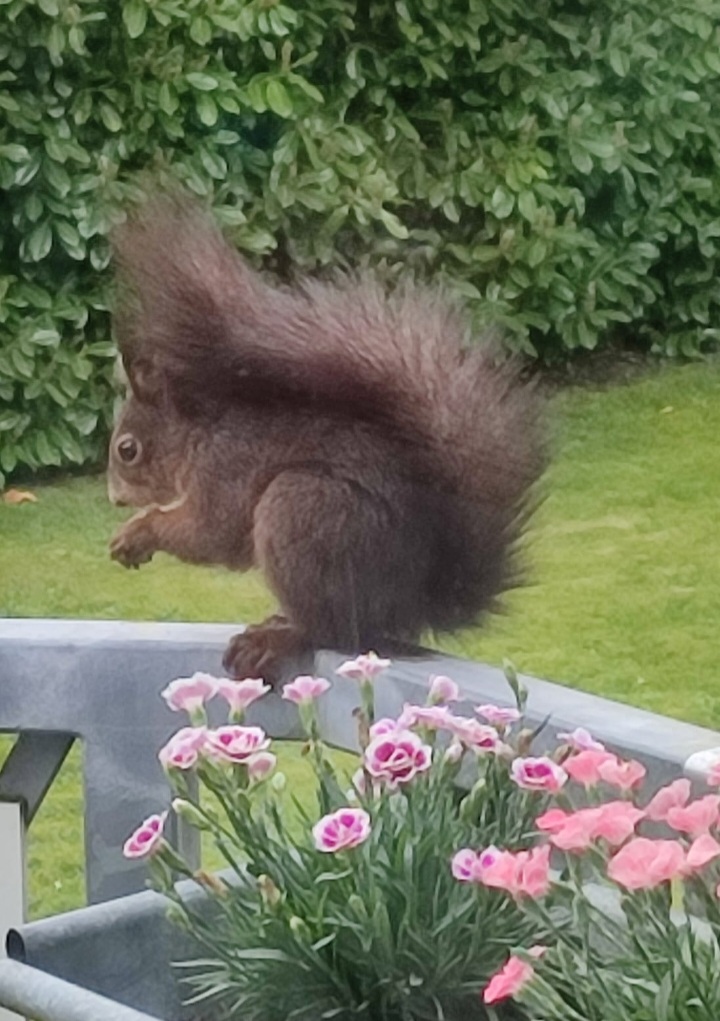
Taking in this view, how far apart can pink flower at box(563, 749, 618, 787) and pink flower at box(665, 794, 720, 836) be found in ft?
0.15

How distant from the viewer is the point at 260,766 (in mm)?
749

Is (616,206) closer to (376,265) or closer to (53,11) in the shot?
(376,265)

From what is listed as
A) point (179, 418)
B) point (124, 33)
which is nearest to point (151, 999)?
point (179, 418)

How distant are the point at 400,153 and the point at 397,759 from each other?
0.53 meters

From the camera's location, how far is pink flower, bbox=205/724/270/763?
2.39 feet

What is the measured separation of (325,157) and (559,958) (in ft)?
2.16

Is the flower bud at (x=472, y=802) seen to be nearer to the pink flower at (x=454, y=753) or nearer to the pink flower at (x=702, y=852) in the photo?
the pink flower at (x=454, y=753)

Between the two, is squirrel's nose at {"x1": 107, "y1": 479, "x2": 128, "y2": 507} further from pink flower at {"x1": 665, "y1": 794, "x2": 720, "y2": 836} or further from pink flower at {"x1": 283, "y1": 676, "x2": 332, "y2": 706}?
pink flower at {"x1": 665, "y1": 794, "x2": 720, "y2": 836}

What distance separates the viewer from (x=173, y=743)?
0.74 metres

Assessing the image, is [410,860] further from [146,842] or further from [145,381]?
[145,381]

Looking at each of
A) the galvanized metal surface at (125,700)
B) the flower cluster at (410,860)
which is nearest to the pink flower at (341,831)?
the flower cluster at (410,860)

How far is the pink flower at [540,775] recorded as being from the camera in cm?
72

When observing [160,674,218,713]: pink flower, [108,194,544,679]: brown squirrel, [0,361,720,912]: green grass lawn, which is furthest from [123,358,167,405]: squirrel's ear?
[160,674,218,713]: pink flower

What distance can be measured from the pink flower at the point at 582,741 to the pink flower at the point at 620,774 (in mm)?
30
